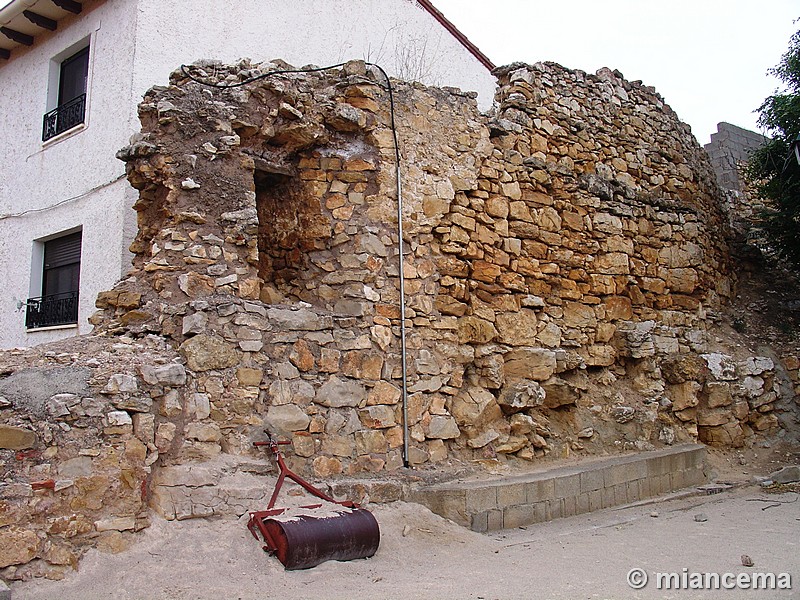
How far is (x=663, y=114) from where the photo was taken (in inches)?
329

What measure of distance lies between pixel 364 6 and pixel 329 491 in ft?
25.3

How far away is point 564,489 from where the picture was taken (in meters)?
5.79

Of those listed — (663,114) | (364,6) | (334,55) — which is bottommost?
(663,114)

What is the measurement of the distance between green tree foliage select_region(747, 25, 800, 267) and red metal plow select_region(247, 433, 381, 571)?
21.7 ft

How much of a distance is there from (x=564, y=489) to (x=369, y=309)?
207cm

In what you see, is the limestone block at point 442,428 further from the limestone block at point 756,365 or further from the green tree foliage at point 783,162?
the green tree foliage at point 783,162

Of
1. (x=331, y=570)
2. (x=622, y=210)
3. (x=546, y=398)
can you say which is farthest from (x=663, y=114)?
(x=331, y=570)

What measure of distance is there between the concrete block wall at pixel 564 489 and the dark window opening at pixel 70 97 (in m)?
6.63

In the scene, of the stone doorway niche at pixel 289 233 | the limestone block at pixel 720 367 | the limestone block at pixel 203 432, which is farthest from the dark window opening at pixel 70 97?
the limestone block at pixel 720 367

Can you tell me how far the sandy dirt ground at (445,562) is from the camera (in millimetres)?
3832

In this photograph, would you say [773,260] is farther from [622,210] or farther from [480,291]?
[480,291]

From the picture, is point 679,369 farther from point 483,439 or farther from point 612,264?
point 483,439

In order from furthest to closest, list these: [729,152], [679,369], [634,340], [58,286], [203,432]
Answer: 1. [729,152]
2. [58,286]
3. [679,369]
4. [634,340]
5. [203,432]

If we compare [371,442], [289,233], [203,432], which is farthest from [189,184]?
[371,442]
